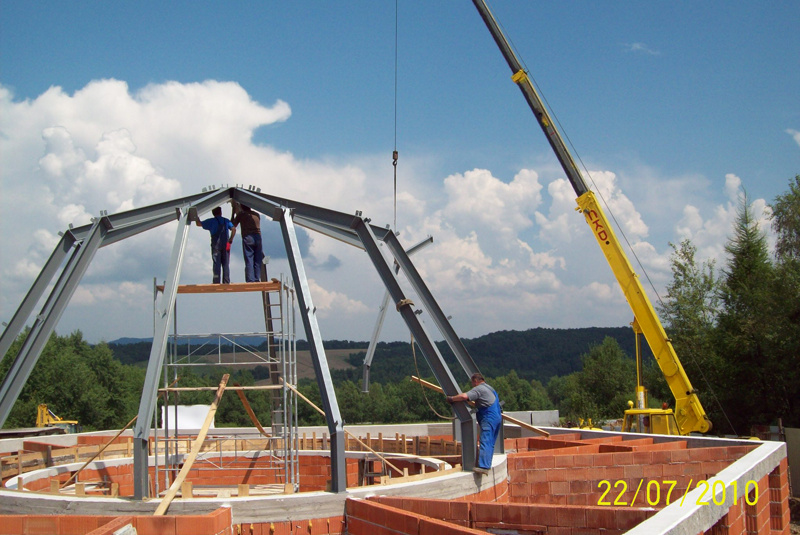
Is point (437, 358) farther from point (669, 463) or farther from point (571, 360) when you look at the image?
point (571, 360)

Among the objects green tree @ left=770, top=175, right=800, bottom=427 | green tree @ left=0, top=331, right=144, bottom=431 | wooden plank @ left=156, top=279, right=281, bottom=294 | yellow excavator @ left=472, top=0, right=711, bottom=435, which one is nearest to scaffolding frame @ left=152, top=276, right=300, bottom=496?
wooden plank @ left=156, top=279, right=281, bottom=294

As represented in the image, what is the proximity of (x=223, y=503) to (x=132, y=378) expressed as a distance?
2283 inches

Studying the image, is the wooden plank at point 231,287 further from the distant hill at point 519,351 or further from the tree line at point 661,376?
the distant hill at point 519,351

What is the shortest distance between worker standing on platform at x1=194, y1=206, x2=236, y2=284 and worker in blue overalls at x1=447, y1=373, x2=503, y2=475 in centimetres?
470

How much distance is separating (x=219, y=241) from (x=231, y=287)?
0.80 meters

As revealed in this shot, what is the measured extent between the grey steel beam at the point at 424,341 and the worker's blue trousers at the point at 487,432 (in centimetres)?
15

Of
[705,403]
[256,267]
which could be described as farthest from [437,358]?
[705,403]

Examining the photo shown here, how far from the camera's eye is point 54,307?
990 centimetres

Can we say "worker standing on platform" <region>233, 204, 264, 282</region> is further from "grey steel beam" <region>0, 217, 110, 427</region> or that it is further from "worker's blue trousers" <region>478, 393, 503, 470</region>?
"worker's blue trousers" <region>478, 393, 503, 470</region>

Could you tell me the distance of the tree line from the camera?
24812mm

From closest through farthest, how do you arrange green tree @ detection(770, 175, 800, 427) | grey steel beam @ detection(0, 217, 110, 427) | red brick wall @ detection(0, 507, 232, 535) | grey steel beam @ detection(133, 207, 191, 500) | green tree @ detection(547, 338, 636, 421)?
1. red brick wall @ detection(0, 507, 232, 535)
2. grey steel beam @ detection(133, 207, 191, 500)
3. grey steel beam @ detection(0, 217, 110, 427)
4. green tree @ detection(770, 175, 800, 427)
5. green tree @ detection(547, 338, 636, 421)

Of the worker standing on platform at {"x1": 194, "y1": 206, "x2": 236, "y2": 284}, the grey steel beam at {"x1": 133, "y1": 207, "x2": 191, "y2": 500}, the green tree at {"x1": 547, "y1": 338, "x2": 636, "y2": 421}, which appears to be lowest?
the green tree at {"x1": 547, "y1": 338, "x2": 636, "y2": 421}

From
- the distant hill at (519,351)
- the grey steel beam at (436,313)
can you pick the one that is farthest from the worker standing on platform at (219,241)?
the distant hill at (519,351)

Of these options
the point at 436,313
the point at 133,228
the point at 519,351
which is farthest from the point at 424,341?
the point at 519,351
